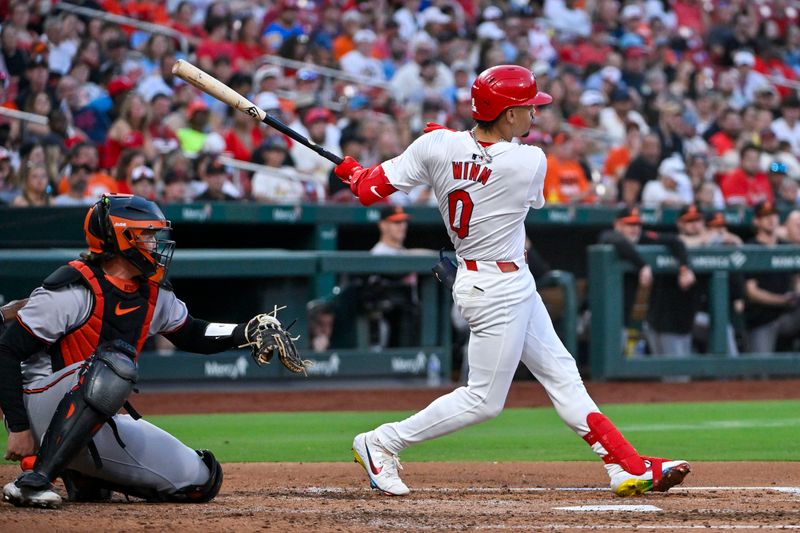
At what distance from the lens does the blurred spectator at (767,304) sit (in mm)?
11906

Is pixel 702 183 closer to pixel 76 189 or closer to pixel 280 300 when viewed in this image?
pixel 280 300

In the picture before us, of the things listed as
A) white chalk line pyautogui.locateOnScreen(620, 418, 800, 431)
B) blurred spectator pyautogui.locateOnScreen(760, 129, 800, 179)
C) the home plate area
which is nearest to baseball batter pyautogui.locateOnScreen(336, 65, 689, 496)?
the home plate area

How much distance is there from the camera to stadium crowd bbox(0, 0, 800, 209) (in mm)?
11641

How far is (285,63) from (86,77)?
2.74 metres

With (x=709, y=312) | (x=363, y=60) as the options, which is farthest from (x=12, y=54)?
(x=709, y=312)

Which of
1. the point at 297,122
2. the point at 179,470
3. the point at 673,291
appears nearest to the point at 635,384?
the point at 673,291

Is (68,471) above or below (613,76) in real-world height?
below

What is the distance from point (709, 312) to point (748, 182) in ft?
10.8

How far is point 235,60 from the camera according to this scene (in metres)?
14.2

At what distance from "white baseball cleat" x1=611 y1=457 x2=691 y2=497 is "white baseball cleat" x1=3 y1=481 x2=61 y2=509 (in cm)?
226

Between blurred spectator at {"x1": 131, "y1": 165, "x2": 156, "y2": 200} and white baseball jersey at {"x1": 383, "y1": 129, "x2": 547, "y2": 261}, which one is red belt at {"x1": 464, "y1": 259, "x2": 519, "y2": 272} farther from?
blurred spectator at {"x1": 131, "y1": 165, "x2": 156, "y2": 200}

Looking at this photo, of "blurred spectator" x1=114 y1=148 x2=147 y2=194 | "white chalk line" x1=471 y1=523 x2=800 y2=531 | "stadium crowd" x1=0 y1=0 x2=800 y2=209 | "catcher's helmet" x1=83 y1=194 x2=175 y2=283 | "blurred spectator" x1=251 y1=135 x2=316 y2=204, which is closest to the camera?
"white chalk line" x1=471 y1=523 x2=800 y2=531

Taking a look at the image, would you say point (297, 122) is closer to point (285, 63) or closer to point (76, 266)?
point (285, 63)

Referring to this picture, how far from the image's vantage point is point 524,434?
8.18m
